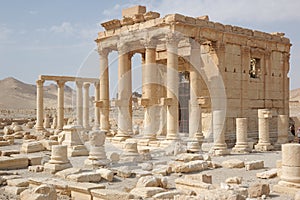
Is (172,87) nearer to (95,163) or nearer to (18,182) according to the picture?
(95,163)

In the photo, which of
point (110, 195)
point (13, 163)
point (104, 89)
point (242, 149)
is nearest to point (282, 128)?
point (242, 149)

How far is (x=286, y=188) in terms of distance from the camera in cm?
957

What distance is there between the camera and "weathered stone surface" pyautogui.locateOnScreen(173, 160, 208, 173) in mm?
12430

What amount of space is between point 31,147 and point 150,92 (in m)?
6.97

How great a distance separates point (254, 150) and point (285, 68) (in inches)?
328

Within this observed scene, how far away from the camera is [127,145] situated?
52.0ft

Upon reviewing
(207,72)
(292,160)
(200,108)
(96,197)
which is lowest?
(96,197)

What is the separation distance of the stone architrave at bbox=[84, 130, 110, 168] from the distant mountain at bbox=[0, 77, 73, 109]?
211 ft

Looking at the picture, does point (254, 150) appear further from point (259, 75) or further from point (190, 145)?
point (259, 75)

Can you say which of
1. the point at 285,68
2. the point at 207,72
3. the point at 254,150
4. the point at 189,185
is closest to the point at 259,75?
the point at 285,68

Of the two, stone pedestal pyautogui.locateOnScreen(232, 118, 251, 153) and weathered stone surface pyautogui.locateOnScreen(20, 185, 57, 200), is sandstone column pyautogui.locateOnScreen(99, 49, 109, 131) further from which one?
weathered stone surface pyautogui.locateOnScreen(20, 185, 57, 200)

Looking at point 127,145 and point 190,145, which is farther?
point 190,145

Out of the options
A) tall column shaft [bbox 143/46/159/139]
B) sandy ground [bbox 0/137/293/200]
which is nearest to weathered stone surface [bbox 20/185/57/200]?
sandy ground [bbox 0/137/293/200]

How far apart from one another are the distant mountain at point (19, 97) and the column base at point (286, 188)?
2769 inches
